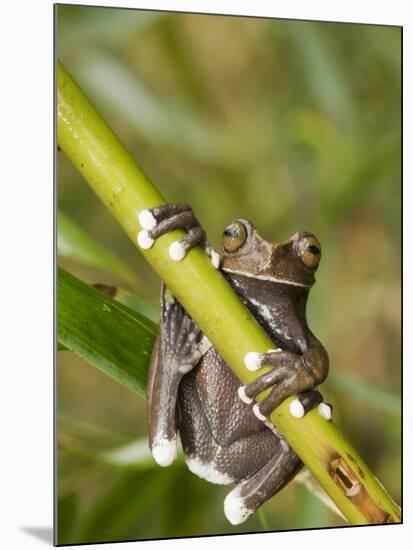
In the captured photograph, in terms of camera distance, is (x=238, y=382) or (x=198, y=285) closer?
(x=198, y=285)

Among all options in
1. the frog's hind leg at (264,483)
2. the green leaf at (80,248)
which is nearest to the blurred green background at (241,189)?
the green leaf at (80,248)

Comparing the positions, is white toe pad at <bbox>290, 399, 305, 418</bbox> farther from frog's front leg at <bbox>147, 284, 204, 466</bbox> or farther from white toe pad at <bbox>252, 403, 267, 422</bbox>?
frog's front leg at <bbox>147, 284, 204, 466</bbox>

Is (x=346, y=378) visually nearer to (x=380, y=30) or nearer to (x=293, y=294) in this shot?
(x=293, y=294)

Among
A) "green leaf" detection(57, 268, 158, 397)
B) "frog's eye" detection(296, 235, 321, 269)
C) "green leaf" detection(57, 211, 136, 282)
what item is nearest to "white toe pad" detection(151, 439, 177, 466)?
"green leaf" detection(57, 268, 158, 397)

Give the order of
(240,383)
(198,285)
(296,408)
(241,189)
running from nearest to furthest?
(198,285) < (296,408) < (240,383) < (241,189)

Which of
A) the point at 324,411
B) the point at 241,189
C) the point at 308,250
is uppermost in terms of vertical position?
the point at 241,189

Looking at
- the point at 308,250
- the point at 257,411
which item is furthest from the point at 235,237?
the point at 257,411

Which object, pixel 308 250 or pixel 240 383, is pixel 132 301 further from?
pixel 308 250
